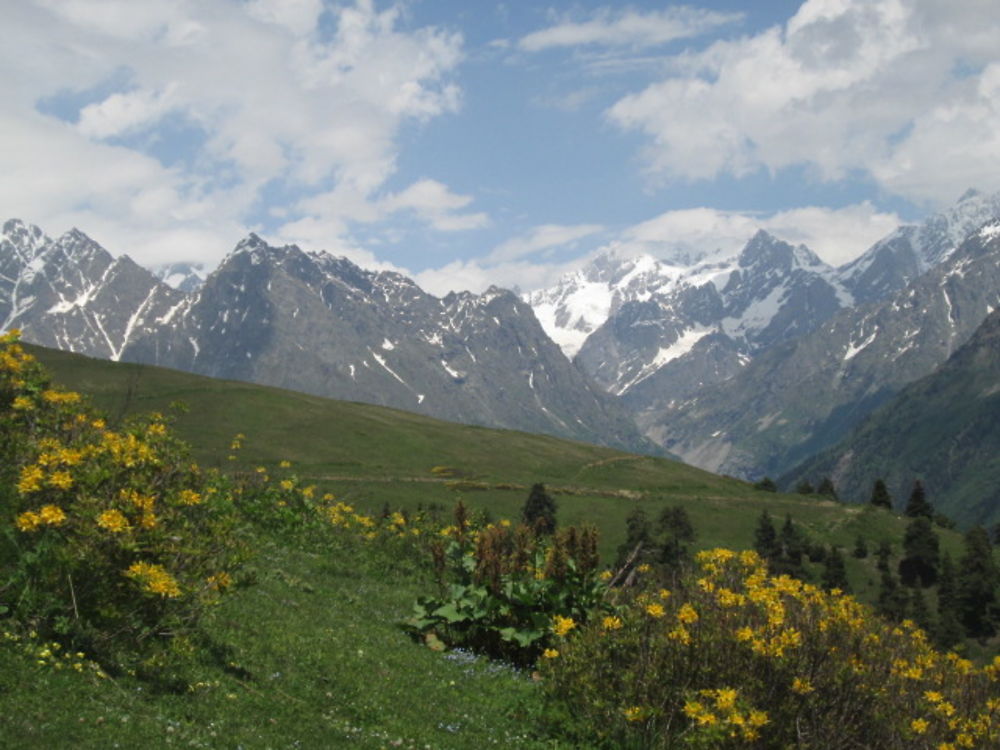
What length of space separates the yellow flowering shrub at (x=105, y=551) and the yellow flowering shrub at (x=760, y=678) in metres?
5.84

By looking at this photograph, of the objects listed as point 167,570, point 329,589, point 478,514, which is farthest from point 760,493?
point 167,570

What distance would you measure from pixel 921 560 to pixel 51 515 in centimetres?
10654

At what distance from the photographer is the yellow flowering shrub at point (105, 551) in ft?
36.9

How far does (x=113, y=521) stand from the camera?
1105 centimetres

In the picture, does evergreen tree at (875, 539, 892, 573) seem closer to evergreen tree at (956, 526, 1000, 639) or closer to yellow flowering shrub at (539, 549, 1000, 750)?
evergreen tree at (956, 526, 1000, 639)

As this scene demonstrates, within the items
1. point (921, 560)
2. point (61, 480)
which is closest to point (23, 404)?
point (61, 480)

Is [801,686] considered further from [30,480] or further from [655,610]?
[30,480]

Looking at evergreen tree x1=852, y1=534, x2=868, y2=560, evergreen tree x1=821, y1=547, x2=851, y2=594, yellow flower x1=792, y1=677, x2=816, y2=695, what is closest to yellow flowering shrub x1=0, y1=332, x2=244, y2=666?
yellow flower x1=792, y1=677, x2=816, y2=695

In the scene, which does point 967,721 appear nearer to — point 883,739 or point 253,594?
point 883,739

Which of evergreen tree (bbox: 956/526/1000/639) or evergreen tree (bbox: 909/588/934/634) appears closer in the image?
evergreen tree (bbox: 909/588/934/634)

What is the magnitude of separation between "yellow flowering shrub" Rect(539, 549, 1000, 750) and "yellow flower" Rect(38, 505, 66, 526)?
24.9 ft

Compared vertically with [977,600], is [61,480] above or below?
above

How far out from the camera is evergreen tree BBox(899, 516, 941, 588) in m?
99.2

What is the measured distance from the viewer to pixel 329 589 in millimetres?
21703
